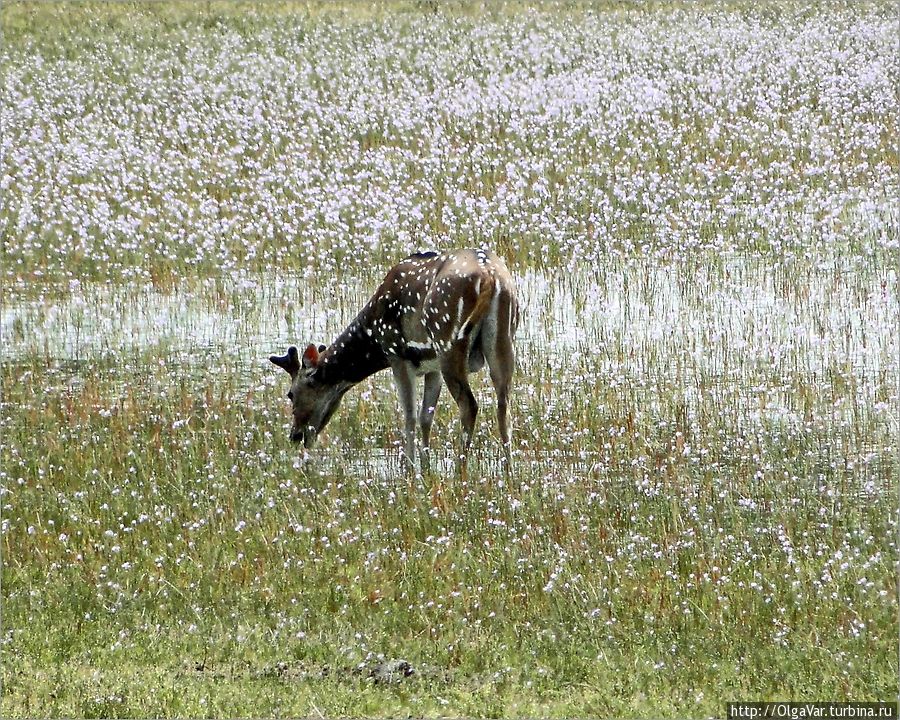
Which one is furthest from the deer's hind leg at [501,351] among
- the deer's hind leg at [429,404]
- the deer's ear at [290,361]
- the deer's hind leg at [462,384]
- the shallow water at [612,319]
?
the shallow water at [612,319]

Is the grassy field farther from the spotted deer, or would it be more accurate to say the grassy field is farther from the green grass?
the spotted deer

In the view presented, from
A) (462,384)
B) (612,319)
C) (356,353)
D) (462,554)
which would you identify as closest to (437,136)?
(612,319)

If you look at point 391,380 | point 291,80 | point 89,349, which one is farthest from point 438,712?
point 291,80

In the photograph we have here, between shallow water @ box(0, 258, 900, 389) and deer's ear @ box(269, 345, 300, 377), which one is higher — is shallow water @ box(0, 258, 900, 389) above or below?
above

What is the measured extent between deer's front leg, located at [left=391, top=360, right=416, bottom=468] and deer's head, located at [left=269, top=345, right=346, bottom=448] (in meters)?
0.61

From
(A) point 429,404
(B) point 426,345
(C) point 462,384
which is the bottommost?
(A) point 429,404

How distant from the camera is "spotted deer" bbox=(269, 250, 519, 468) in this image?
11398 mm

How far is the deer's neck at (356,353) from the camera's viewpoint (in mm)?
12375

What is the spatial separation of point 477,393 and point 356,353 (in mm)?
1477

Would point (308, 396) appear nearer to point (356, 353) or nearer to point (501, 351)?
point (356, 353)

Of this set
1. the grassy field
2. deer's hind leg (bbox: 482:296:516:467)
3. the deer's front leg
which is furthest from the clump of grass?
deer's hind leg (bbox: 482:296:516:467)

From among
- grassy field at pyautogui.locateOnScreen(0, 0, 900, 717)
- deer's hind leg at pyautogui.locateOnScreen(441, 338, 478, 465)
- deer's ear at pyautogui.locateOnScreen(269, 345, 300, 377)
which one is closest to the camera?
grassy field at pyautogui.locateOnScreen(0, 0, 900, 717)

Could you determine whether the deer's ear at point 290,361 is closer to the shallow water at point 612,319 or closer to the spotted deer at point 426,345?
the spotted deer at point 426,345

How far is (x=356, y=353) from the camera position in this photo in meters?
12.4
